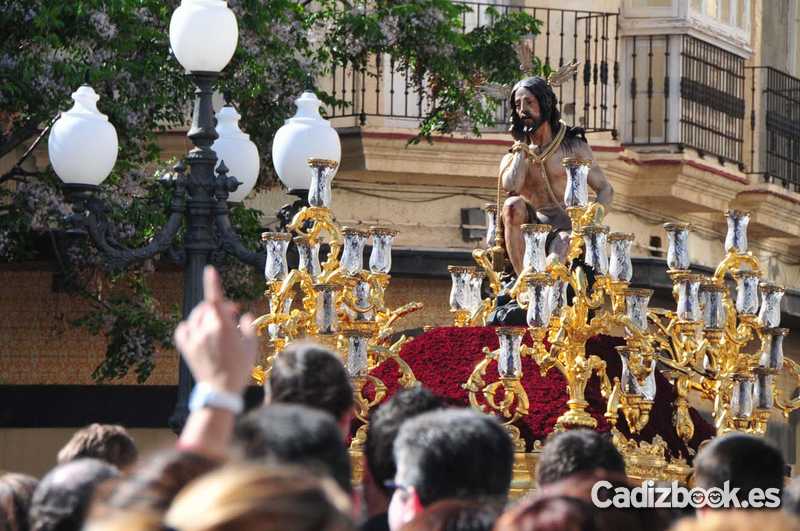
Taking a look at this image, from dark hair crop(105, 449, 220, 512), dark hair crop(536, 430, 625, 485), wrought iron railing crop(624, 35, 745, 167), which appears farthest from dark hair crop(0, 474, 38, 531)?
wrought iron railing crop(624, 35, 745, 167)

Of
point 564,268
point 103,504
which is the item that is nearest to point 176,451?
point 103,504

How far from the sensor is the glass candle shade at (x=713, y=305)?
381 inches

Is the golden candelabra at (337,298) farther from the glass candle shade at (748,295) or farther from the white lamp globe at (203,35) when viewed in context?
the glass candle shade at (748,295)

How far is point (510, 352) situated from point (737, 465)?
3.15m

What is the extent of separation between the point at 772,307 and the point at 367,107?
348 inches

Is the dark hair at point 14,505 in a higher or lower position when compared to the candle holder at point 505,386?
lower

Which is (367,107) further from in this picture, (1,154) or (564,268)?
(564,268)

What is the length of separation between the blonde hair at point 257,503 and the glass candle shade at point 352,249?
6030mm

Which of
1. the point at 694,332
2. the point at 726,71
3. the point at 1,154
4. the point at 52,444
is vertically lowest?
the point at 52,444

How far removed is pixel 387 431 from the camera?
6176 mm

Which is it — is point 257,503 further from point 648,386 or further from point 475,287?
point 475,287

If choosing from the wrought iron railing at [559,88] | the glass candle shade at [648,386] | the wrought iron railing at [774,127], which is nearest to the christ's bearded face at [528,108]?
the glass candle shade at [648,386]

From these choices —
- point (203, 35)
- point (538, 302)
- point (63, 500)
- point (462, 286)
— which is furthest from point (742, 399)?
point (63, 500)

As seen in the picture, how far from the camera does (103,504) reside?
152 inches
